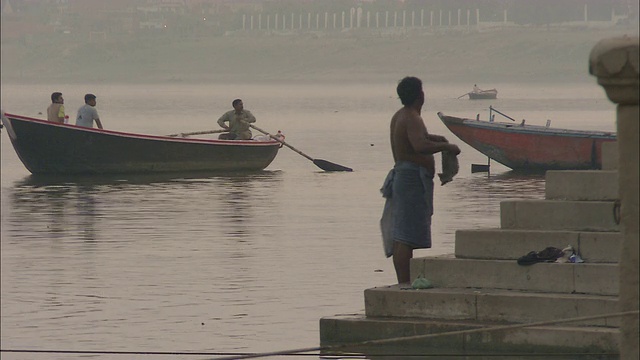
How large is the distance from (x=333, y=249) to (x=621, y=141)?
12.2 m

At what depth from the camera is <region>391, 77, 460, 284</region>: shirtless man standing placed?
1145 cm

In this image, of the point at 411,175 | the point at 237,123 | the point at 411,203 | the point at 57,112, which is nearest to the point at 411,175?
the point at 411,175

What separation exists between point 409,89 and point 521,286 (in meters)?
1.54

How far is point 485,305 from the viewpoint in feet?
35.5

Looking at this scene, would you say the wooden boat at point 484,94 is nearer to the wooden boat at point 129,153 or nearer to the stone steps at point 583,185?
the wooden boat at point 129,153

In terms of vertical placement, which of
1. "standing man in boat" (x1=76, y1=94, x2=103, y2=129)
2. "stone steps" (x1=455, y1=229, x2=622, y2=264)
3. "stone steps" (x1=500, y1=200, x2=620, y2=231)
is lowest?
"standing man in boat" (x1=76, y1=94, x2=103, y2=129)

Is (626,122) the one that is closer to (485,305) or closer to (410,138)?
(485,305)

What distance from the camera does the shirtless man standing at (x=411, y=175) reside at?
1145cm

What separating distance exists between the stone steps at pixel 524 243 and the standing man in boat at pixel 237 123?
72.0 feet

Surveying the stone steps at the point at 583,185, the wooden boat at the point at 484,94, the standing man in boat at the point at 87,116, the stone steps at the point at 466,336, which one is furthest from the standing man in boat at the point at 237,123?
the wooden boat at the point at 484,94

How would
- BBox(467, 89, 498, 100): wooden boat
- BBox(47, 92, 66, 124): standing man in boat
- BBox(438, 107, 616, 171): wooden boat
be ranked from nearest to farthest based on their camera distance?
BBox(47, 92, 66, 124): standing man in boat
BBox(438, 107, 616, 171): wooden boat
BBox(467, 89, 498, 100): wooden boat

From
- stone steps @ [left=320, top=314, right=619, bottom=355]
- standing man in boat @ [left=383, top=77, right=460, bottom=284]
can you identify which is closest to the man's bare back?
standing man in boat @ [left=383, top=77, right=460, bottom=284]

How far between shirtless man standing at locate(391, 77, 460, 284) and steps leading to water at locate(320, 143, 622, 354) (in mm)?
228

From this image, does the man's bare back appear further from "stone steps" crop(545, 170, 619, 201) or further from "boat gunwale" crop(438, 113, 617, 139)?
"boat gunwale" crop(438, 113, 617, 139)
